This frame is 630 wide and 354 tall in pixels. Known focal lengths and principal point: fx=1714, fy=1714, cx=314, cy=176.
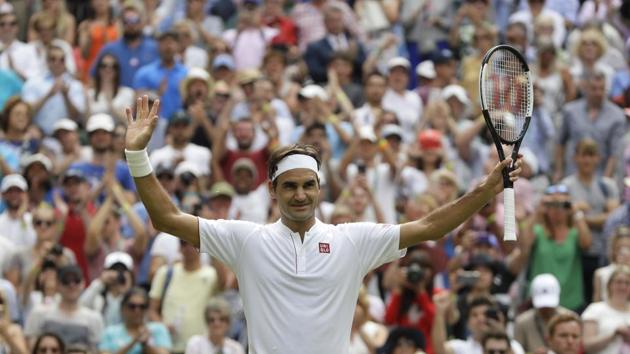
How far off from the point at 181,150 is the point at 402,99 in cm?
301

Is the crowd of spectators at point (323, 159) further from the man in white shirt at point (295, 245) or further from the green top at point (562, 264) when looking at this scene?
the man in white shirt at point (295, 245)

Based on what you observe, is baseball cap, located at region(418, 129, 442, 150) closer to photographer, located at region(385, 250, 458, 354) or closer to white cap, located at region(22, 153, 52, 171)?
→ photographer, located at region(385, 250, 458, 354)

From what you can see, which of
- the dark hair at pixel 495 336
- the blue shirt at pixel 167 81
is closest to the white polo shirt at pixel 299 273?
the dark hair at pixel 495 336

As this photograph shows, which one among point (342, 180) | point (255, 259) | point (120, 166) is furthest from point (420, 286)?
point (255, 259)

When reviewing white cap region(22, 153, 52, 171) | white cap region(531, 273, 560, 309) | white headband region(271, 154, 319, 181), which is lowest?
white headband region(271, 154, 319, 181)

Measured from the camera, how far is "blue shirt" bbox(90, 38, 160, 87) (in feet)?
63.0

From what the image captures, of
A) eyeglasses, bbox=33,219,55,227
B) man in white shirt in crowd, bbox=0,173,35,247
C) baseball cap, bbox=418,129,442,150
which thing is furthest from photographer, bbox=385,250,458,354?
man in white shirt in crowd, bbox=0,173,35,247

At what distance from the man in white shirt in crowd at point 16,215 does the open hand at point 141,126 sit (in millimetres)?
6813

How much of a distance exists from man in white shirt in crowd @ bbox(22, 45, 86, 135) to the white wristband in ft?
30.9

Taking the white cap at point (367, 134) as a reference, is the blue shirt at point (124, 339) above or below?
below

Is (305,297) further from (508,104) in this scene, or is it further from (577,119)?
(577,119)

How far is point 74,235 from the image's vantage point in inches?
613

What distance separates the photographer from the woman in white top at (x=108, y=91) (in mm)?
18328

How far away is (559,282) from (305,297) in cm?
687
